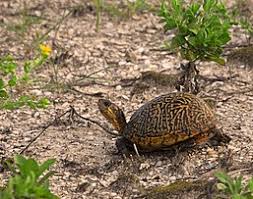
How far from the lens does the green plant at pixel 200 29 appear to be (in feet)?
15.0

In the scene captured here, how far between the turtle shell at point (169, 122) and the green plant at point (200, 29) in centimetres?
40

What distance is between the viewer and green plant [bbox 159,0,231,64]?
4.59m

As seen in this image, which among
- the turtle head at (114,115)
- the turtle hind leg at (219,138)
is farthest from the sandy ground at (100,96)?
the turtle head at (114,115)

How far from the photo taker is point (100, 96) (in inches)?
211

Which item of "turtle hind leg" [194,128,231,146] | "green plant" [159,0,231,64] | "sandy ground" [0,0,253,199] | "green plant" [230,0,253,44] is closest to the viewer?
"sandy ground" [0,0,253,199]

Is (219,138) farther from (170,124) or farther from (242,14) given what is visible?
(242,14)

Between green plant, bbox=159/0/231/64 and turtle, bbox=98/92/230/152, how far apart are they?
1.19 ft

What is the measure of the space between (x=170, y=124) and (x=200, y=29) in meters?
0.66

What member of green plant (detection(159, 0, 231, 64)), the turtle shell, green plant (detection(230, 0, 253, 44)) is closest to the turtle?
the turtle shell

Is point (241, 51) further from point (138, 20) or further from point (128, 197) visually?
point (128, 197)

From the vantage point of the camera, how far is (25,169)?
306 centimetres

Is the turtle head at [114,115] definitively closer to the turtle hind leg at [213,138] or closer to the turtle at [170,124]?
the turtle at [170,124]

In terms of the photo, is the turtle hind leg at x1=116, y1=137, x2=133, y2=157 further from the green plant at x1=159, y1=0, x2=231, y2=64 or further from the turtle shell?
the green plant at x1=159, y1=0, x2=231, y2=64

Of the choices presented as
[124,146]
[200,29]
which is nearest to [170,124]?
[124,146]
